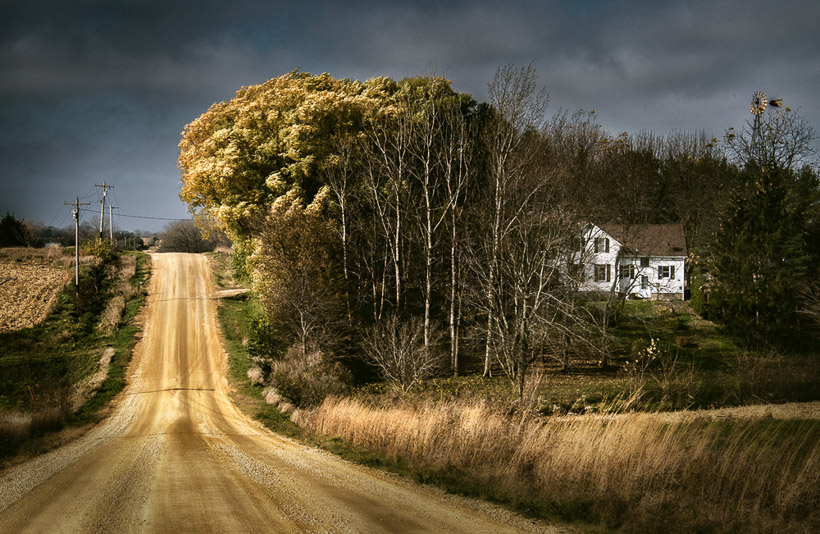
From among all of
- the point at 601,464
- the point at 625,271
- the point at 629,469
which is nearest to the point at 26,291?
the point at 601,464

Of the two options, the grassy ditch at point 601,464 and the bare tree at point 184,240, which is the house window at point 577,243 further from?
the bare tree at point 184,240

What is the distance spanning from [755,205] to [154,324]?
38616mm

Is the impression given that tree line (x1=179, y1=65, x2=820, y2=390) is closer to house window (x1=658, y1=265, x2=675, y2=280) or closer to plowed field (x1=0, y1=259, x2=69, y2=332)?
house window (x1=658, y1=265, x2=675, y2=280)

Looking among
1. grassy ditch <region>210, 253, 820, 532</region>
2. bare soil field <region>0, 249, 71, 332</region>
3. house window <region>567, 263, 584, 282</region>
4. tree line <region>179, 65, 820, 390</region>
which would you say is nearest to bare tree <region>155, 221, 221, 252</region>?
bare soil field <region>0, 249, 71, 332</region>

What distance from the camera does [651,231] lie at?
48062mm

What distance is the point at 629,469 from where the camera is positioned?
7.57m

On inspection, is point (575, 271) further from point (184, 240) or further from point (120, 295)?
point (184, 240)

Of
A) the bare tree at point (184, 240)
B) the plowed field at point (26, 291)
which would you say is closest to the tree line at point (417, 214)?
the plowed field at point (26, 291)

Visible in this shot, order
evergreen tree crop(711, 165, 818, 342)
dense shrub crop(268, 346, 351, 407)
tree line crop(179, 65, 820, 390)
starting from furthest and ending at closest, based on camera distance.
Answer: evergreen tree crop(711, 165, 818, 342), tree line crop(179, 65, 820, 390), dense shrub crop(268, 346, 351, 407)

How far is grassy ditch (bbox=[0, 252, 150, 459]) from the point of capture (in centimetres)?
1544

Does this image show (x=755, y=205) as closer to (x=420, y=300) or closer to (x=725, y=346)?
(x=725, y=346)

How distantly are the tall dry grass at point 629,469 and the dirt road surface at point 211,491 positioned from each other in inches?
33.6

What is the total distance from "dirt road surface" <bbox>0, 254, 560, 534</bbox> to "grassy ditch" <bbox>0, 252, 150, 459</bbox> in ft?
4.44

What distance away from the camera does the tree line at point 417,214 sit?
840 inches
